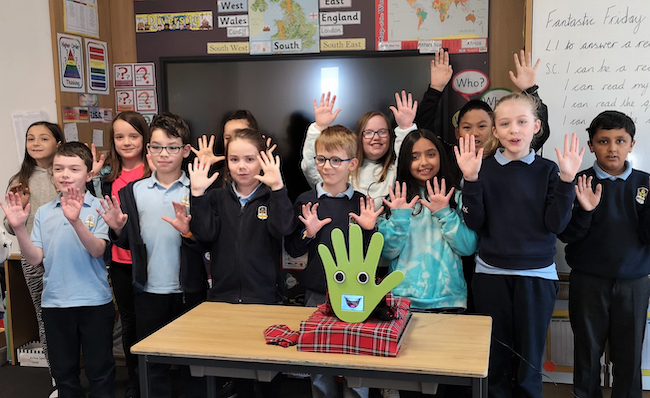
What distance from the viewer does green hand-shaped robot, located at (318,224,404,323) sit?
5.77 feet

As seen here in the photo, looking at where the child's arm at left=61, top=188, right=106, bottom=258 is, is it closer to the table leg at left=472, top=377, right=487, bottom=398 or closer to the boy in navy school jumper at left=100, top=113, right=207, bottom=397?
the boy in navy school jumper at left=100, top=113, right=207, bottom=397

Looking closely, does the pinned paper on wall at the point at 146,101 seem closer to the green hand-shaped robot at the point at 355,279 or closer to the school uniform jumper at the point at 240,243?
the school uniform jumper at the point at 240,243

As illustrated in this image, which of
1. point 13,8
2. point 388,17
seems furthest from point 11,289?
point 388,17

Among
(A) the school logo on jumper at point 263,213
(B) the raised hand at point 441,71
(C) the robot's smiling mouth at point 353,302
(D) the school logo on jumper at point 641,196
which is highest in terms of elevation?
(B) the raised hand at point 441,71

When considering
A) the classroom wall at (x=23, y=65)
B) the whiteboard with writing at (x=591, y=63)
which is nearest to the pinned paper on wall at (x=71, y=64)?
the classroom wall at (x=23, y=65)

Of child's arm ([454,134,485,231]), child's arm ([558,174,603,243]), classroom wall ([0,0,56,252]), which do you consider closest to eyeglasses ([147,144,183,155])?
child's arm ([454,134,485,231])

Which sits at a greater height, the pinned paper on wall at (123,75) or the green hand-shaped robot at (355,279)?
the pinned paper on wall at (123,75)

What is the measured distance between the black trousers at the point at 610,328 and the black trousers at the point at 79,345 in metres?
Answer: 2.11

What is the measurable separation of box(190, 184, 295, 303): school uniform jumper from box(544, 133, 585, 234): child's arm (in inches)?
42.6

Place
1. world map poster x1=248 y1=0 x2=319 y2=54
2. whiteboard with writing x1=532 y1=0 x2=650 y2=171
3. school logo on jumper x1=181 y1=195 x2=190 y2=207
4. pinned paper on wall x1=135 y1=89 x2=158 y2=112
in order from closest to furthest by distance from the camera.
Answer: school logo on jumper x1=181 y1=195 x2=190 y2=207 < whiteboard with writing x1=532 y1=0 x2=650 y2=171 < world map poster x1=248 y1=0 x2=319 y2=54 < pinned paper on wall x1=135 y1=89 x2=158 y2=112

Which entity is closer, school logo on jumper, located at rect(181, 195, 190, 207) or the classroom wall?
school logo on jumper, located at rect(181, 195, 190, 207)

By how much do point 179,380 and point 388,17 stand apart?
248cm

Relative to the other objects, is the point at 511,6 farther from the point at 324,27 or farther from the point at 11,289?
the point at 11,289

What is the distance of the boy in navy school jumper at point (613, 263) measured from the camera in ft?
8.18
